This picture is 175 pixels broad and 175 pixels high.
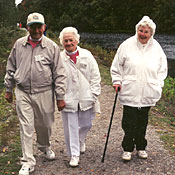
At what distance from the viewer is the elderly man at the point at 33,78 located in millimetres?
4105

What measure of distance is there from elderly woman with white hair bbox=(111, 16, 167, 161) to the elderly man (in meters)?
0.81

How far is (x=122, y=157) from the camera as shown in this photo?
4742 millimetres

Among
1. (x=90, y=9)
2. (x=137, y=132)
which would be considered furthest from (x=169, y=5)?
(x=137, y=132)

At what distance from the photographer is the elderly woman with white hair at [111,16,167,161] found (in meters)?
4.39

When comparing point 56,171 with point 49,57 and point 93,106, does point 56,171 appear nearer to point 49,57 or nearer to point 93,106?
point 93,106

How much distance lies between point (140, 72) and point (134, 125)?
72 centimetres

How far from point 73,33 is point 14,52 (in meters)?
0.76

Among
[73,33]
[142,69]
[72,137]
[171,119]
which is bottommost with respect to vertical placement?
[171,119]

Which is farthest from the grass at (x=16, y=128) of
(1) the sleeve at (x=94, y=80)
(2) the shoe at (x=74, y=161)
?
(1) the sleeve at (x=94, y=80)

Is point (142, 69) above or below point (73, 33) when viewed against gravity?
below

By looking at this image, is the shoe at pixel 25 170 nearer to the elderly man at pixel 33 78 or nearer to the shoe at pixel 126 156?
the elderly man at pixel 33 78

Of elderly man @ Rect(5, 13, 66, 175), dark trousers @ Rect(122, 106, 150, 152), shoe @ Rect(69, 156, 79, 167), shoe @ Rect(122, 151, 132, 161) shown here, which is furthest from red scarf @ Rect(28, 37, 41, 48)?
shoe @ Rect(122, 151, 132, 161)

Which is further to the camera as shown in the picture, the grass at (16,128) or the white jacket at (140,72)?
the grass at (16,128)

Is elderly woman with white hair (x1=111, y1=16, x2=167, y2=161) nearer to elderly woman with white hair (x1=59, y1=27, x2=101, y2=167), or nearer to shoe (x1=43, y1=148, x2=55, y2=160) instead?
elderly woman with white hair (x1=59, y1=27, x2=101, y2=167)
